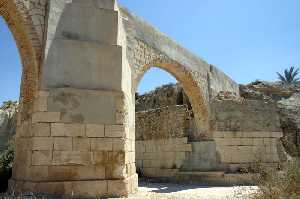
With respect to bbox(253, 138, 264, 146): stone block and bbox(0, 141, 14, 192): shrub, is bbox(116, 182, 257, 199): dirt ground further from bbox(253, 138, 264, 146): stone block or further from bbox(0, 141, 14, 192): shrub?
bbox(0, 141, 14, 192): shrub

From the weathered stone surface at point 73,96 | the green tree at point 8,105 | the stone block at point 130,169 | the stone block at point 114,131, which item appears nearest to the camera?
the weathered stone surface at point 73,96

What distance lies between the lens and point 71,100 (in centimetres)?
564

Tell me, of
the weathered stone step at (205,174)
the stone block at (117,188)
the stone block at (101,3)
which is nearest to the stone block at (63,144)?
the stone block at (117,188)

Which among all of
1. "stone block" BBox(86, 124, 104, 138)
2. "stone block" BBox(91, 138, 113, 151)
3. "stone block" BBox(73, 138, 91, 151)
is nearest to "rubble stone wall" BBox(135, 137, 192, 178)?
"stone block" BBox(91, 138, 113, 151)

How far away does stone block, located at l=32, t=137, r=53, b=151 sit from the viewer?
208 inches

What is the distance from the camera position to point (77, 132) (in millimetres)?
5562

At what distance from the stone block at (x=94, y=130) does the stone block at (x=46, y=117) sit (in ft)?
1.88

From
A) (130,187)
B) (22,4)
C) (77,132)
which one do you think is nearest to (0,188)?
(77,132)

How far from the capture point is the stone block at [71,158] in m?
5.33

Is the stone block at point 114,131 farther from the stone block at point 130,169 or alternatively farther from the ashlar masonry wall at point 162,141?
the ashlar masonry wall at point 162,141

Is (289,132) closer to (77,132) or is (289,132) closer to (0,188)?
(77,132)

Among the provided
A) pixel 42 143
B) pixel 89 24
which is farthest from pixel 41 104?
pixel 89 24

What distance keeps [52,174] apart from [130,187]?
64.3 inches

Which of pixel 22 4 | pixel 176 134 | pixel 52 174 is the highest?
pixel 22 4
